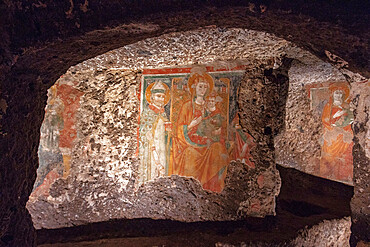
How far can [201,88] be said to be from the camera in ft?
7.91

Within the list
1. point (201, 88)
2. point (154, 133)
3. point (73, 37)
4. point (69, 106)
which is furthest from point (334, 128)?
point (73, 37)

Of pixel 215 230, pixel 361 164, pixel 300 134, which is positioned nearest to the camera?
pixel 215 230

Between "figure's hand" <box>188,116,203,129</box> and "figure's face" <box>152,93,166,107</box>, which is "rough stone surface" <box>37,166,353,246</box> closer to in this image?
"figure's hand" <box>188,116,203,129</box>

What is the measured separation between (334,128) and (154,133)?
2.37 metres

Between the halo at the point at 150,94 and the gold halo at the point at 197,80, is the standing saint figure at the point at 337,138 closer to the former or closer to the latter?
the gold halo at the point at 197,80

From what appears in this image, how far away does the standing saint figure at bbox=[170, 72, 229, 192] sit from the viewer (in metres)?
2.35

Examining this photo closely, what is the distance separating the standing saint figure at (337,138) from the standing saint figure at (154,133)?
2236 millimetres

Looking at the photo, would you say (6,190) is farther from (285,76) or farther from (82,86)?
(285,76)

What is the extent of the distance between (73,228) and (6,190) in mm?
1494

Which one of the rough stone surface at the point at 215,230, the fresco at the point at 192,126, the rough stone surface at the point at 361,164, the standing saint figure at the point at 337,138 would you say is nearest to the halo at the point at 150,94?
the fresco at the point at 192,126

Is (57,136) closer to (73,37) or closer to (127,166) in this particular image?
(127,166)

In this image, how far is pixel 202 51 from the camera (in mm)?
2217

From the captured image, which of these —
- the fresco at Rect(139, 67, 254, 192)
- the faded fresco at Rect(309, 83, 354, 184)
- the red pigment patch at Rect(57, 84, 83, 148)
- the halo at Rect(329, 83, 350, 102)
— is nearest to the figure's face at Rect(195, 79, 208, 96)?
the fresco at Rect(139, 67, 254, 192)

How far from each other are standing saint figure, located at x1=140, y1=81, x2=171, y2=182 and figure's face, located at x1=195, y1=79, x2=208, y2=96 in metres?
0.26
